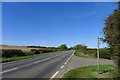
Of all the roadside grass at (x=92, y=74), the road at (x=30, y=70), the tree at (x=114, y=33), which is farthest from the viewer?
the road at (x=30, y=70)

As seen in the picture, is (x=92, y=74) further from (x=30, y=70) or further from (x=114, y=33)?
(x=30, y=70)

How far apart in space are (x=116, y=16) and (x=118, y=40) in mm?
1229

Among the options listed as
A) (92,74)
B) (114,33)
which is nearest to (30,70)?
(92,74)

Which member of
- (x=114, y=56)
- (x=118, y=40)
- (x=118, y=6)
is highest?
(x=118, y=6)

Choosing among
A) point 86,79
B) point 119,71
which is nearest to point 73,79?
point 86,79

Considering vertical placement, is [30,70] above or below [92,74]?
below

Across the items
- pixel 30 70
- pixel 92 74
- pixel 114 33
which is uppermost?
pixel 114 33

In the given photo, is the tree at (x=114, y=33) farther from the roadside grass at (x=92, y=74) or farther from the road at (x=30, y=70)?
the road at (x=30, y=70)

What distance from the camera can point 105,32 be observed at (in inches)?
326

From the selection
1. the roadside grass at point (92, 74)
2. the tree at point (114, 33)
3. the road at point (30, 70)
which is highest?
the tree at point (114, 33)

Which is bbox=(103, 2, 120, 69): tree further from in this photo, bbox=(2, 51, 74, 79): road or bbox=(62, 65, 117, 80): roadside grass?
bbox=(2, 51, 74, 79): road

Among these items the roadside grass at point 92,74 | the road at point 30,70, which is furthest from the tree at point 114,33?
the road at point 30,70

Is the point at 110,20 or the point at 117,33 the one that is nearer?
the point at 117,33

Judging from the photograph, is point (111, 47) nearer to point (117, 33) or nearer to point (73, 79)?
point (117, 33)
